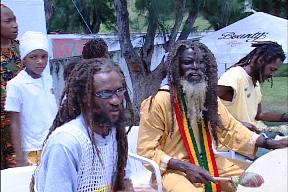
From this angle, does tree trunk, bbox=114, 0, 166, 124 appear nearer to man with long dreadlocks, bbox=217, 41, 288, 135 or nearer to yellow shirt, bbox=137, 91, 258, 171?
man with long dreadlocks, bbox=217, 41, 288, 135

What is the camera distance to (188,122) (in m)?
3.38

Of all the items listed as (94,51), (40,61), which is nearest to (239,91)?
(94,51)

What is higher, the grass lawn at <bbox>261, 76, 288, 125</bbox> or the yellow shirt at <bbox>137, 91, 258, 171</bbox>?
the yellow shirt at <bbox>137, 91, 258, 171</bbox>

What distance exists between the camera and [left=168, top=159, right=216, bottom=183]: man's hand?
3.12 meters

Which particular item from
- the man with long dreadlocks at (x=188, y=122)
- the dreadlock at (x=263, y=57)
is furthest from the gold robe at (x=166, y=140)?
the dreadlock at (x=263, y=57)

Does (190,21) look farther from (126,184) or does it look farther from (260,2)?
(126,184)

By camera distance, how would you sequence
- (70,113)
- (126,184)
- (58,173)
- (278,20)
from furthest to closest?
(278,20), (126,184), (70,113), (58,173)

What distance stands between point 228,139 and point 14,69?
1.43m

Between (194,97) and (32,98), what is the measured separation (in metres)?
1.00

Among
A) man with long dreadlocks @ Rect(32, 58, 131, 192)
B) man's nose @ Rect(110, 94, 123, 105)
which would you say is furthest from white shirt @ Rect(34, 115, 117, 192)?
man's nose @ Rect(110, 94, 123, 105)

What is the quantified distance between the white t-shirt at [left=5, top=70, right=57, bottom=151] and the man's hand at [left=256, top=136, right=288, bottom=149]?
4.30 feet

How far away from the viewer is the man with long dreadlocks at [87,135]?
6.91 feet

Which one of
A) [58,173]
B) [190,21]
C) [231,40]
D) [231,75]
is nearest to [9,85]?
[58,173]

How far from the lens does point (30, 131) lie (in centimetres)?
343
